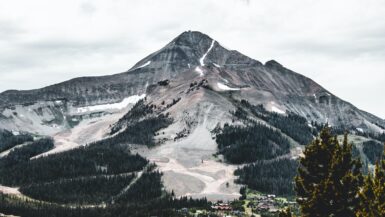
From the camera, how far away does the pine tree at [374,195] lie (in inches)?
1304

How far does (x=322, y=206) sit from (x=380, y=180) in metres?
6.30

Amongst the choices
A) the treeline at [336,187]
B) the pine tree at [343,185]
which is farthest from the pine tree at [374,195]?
the pine tree at [343,185]

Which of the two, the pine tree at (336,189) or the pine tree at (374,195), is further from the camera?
the pine tree at (336,189)

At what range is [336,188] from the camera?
39.3 meters

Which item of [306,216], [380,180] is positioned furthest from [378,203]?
[306,216]

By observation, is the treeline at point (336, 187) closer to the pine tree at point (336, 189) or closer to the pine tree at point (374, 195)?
the pine tree at point (336, 189)

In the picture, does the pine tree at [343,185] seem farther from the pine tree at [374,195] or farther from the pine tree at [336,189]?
the pine tree at [374,195]

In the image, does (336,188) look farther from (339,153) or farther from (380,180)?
(380,180)

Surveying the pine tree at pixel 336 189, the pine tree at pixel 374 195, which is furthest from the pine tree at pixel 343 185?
the pine tree at pixel 374 195

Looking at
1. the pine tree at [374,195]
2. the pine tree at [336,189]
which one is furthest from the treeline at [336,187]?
the pine tree at [374,195]

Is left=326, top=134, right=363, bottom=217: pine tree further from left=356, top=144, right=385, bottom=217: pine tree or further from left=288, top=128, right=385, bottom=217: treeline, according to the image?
left=356, top=144, right=385, bottom=217: pine tree

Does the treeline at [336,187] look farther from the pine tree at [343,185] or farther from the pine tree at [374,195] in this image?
the pine tree at [374,195]

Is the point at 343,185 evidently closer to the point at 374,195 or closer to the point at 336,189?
the point at 336,189

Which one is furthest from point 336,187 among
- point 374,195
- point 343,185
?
point 374,195
